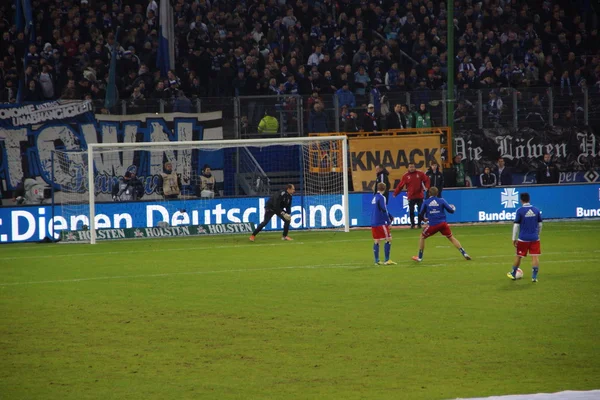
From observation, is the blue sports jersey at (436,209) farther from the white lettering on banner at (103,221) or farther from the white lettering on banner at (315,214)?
the white lettering on banner at (103,221)

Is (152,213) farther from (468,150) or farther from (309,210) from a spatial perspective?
(468,150)

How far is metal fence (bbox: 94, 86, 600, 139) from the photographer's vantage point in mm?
31156

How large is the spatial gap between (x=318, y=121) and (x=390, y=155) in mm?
2923

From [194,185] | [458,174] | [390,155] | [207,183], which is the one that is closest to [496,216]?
[458,174]

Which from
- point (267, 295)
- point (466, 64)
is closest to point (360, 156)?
point (466, 64)

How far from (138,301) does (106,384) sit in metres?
6.36

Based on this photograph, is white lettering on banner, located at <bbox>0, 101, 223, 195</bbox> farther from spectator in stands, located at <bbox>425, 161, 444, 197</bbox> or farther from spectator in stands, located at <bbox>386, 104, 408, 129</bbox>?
spectator in stands, located at <bbox>425, 161, 444, 197</bbox>

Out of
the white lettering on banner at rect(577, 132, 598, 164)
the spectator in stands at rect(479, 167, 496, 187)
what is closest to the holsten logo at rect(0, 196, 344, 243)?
the spectator in stands at rect(479, 167, 496, 187)

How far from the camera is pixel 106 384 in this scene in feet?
34.8

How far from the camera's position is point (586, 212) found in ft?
105

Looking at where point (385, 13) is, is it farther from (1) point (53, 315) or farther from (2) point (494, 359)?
(2) point (494, 359)

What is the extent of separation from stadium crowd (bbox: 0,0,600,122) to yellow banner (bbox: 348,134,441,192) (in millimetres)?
1247

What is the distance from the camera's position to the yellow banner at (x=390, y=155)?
108 feet

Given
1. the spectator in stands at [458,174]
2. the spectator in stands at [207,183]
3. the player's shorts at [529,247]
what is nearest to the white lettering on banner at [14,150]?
the spectator in stands at [207,183]
